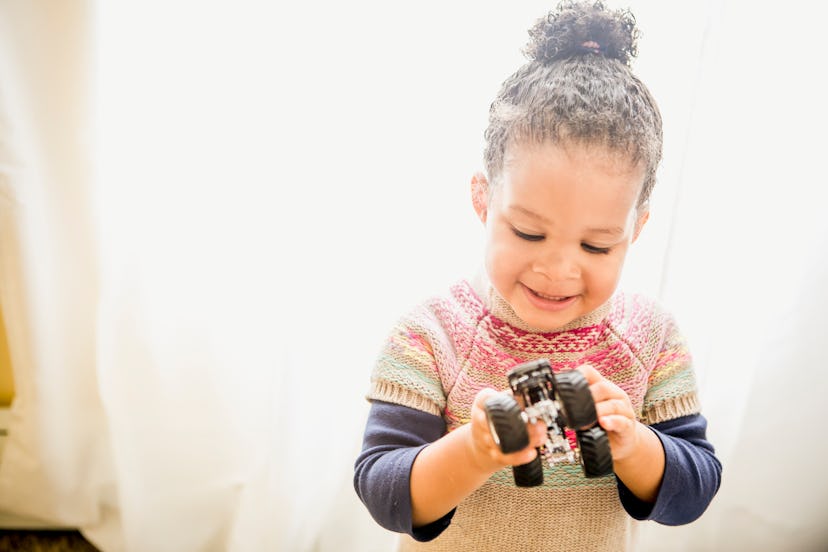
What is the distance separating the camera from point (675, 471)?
0.64 m

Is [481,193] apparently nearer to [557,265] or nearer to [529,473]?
[557,265]

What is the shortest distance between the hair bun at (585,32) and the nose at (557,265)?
0.20 metres

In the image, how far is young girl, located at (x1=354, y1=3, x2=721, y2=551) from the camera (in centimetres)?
57

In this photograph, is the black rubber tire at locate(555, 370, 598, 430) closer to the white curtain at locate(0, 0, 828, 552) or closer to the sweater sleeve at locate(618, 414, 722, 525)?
the sweater sleeve at locate(618, 414, 722, 525)

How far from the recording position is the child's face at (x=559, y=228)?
0.56m

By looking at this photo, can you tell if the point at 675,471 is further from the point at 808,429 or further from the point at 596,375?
the point at 808,429

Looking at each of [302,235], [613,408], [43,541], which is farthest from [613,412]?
[43,541]

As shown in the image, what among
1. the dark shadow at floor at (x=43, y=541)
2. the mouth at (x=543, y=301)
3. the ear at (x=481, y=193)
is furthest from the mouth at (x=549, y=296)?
the dark shadow at floor at (x=43, y=541)

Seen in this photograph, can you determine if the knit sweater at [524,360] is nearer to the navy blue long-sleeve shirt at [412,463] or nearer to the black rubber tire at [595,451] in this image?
the navy blue long-sleeve shirt at [412,463]

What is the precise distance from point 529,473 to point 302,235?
534 millimetres

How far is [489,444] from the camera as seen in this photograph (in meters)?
0.54

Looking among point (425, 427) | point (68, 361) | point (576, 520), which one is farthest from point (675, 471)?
point (68, 361)

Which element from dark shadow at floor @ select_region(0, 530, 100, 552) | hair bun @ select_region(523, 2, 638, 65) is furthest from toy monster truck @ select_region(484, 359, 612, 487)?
dark shadow at floor @ select_region(0, 530, 100, 552)

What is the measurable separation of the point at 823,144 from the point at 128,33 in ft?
3.34
